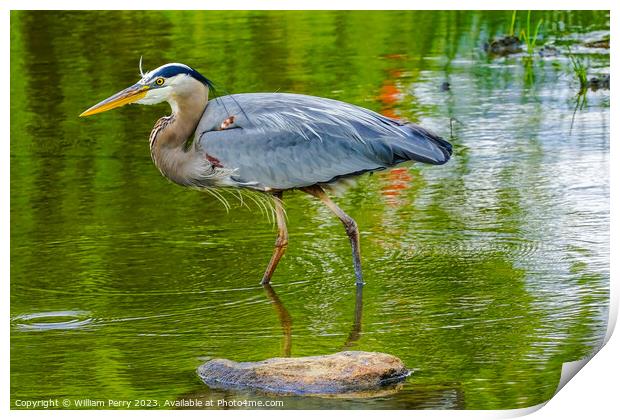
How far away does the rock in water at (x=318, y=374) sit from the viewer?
5840mm

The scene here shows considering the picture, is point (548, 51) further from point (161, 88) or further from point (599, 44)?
point (161, 88)

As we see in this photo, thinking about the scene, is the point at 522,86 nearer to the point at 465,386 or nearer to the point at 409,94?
the point at 409,94

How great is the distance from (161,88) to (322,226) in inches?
62.6

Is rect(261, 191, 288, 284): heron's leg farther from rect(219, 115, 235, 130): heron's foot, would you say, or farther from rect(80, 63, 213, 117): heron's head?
rect(80, 63, 213, 117): heron's head

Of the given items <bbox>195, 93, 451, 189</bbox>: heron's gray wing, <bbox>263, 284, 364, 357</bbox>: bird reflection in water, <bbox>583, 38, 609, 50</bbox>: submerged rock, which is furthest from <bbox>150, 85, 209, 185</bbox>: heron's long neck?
<bbox>583, 38, 609, 50</bbox>: submerged rock

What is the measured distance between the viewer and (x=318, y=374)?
19.2 feet

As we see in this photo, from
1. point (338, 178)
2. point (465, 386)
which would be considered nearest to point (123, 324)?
point (338, 178)

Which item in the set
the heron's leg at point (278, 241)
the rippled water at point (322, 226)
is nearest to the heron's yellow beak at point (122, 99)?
the rippled water at point (322, 226)

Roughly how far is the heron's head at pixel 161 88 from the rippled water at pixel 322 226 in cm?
66

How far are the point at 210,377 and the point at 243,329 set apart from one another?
0.72m

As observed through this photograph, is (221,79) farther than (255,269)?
Yes

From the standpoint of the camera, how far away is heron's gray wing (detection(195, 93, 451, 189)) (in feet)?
23.4

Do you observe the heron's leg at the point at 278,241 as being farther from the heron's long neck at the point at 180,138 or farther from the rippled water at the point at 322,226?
the heron's long neck at the point at 180,138

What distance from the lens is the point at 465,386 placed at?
19.6 ft
